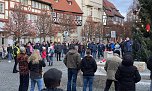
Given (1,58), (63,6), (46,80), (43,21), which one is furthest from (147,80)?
(63,6)

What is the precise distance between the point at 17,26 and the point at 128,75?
39.5m

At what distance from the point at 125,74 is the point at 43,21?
167ft

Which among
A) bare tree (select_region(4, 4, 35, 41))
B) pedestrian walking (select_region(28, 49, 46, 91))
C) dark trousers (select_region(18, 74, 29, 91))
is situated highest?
bare tree (select_region(4, 4, 35, 41))

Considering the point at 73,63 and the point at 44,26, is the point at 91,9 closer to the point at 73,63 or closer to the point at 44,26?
the point at 44,26

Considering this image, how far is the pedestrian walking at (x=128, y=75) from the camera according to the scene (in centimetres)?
969

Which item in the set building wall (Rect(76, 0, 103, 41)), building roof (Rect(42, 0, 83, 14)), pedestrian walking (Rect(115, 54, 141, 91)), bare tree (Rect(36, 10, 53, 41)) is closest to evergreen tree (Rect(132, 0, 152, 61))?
pedestrian walking (Rect(115, 54, 141, 91))

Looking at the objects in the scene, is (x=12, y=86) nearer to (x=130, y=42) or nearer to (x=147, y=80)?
(x=147, y=80)

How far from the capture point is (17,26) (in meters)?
48.3

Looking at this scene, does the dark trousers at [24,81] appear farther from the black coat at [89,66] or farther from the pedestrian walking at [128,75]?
the pedestrian walking at [128,75]

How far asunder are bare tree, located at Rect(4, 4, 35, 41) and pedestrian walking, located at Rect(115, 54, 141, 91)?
125 ft

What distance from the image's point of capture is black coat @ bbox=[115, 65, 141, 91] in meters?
9.72

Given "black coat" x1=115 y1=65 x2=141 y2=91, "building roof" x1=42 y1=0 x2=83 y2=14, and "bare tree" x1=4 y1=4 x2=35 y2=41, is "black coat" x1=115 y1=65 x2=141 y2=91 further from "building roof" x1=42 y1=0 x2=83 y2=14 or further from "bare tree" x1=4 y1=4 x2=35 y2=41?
"building roof" x1=42 y1=0 x2=83 y2=14

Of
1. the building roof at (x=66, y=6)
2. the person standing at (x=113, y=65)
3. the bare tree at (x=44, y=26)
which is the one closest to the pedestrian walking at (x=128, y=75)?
the person standing at (x=113, y=65)

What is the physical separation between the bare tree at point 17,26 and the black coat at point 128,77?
125ft
